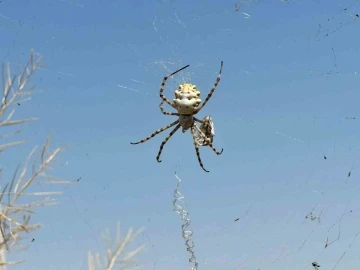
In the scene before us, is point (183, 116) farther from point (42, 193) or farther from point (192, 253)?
point (42, 193)

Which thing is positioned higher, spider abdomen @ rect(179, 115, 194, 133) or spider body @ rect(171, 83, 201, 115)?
spider body @ rect(171, 83, 201, 115)

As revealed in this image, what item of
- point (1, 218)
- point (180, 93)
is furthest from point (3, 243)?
point (180, 93)

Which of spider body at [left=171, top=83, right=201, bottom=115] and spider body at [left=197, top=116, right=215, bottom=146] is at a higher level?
spider body at [left=171, top=83, right=201, bottom=115]

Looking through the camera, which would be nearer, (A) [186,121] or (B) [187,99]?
(B) [187,99]

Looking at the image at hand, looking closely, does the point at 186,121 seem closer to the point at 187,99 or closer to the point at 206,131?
the point at 206,131

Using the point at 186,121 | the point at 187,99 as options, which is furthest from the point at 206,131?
the point at 187,99

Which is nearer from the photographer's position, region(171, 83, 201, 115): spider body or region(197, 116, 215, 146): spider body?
region(171, 83, 201, 115): spider body

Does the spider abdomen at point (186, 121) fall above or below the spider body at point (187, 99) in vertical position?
below

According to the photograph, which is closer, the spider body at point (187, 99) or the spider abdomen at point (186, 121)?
the spider body at point (187, 99)

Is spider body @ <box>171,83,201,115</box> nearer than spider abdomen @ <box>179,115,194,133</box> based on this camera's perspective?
Yes

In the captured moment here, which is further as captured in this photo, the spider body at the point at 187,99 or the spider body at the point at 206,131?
the spider body at the point at 206,131
